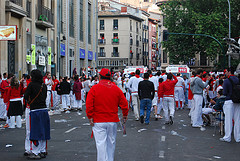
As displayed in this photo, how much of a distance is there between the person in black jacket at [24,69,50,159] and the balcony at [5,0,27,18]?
17845 mm

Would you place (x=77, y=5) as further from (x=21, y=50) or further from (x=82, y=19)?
(x=21, y=50)

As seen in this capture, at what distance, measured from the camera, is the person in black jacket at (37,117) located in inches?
358

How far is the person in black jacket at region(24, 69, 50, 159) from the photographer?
9094 millimetres

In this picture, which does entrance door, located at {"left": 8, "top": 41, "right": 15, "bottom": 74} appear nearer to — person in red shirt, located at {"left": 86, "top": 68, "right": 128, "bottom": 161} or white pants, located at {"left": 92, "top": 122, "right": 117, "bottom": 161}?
person in red shirt, located at {"left": 86, "top": 68, "right": 128, "bottom": 161}

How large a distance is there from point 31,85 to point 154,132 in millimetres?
5335

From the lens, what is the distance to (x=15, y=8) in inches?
1049

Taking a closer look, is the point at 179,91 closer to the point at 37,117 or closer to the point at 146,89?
the point at 146,89

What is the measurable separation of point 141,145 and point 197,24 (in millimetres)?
37629

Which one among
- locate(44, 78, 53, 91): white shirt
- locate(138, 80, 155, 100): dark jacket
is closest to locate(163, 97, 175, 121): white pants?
locate(138, 80, 155, 100): dark jacket

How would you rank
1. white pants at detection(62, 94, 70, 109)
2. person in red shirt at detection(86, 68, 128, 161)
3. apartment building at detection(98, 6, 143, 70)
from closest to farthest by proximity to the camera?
person in red shirt at detection(86, 68, 128, 161)
white pants at detection(62, 94, 70, 109)
apartment building at detection(98, 6, 143, 70)

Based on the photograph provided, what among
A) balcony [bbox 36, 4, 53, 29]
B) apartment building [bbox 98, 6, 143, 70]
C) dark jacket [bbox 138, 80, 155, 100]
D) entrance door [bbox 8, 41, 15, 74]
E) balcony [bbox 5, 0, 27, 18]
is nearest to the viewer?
dark jacket [bbox 138, 80, 155, 100]

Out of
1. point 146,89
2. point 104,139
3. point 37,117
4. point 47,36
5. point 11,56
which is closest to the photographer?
point 104,139

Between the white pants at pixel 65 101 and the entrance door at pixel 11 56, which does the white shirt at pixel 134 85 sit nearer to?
the white pants at pixel 65 101

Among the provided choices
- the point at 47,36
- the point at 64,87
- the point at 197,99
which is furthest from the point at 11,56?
the point at 197,99
